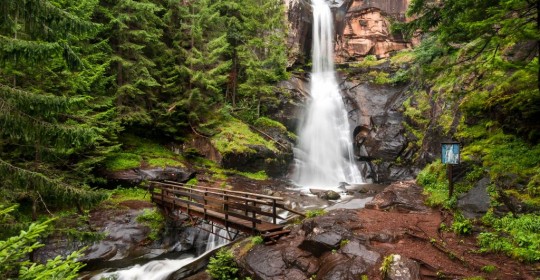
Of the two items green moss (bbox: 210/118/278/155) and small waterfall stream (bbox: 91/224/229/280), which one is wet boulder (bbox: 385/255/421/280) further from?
green moss (bbox: 210/118/278/155)

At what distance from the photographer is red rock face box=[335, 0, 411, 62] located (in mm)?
31594

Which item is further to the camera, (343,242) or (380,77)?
(380,77)

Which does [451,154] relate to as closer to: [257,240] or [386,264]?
[386,264]

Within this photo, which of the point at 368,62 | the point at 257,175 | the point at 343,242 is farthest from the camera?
the point at 368,62

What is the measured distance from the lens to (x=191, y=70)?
66.1 feet

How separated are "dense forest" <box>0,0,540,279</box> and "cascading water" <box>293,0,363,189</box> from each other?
360cm

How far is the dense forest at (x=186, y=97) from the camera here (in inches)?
230

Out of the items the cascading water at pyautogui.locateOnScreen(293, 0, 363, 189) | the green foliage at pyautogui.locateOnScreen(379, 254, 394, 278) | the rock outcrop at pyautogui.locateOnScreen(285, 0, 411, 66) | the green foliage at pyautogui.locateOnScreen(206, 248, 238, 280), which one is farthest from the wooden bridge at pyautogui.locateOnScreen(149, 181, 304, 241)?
the rock outcrop at pyautogui.locateOnScreen(285, 0, 411, 66)

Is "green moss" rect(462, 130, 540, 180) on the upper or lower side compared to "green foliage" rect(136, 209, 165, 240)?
upper

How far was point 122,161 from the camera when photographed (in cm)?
1680

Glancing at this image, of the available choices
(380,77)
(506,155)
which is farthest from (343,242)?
(380,77)

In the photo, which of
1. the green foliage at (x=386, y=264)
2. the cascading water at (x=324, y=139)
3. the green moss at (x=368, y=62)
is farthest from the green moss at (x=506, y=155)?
the green moss at (x=368, y=62)

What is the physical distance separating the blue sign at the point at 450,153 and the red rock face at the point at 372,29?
80.3ft

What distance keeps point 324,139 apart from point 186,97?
11.9 m
